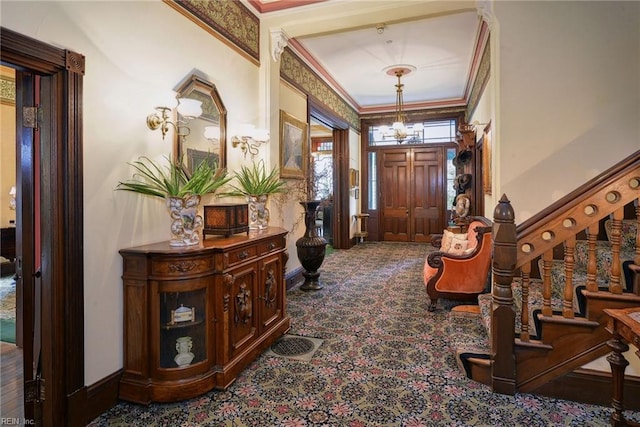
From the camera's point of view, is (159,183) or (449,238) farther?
(449,238)

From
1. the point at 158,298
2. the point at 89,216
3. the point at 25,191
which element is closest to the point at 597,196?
the point at 158,298

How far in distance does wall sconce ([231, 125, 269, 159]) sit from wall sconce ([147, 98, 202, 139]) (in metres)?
0.64

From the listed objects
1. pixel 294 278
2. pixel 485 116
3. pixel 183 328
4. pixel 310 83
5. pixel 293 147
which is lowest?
pixel 294 278

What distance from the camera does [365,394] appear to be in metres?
2.31

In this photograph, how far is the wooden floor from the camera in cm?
211

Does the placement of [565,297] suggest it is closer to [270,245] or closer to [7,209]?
[270,245]

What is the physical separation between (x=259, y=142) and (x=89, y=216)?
6.61 feet

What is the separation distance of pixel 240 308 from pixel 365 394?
41.6 inches

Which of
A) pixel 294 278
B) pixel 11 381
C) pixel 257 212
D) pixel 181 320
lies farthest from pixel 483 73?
pixel 11 381

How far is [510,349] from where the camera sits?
7.58ft

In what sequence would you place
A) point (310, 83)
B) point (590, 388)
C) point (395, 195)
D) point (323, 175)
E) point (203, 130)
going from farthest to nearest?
1. point (395, 195)
2. point (323, 175)
3. point (310, 83)
4. point (203, 130)
5. point (590, 388)

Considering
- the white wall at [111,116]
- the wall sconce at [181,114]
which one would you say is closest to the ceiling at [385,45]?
the white wall at [111,116]

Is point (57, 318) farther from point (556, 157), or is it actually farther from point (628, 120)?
point (628, 120)

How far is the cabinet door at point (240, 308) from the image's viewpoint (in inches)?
96.6
